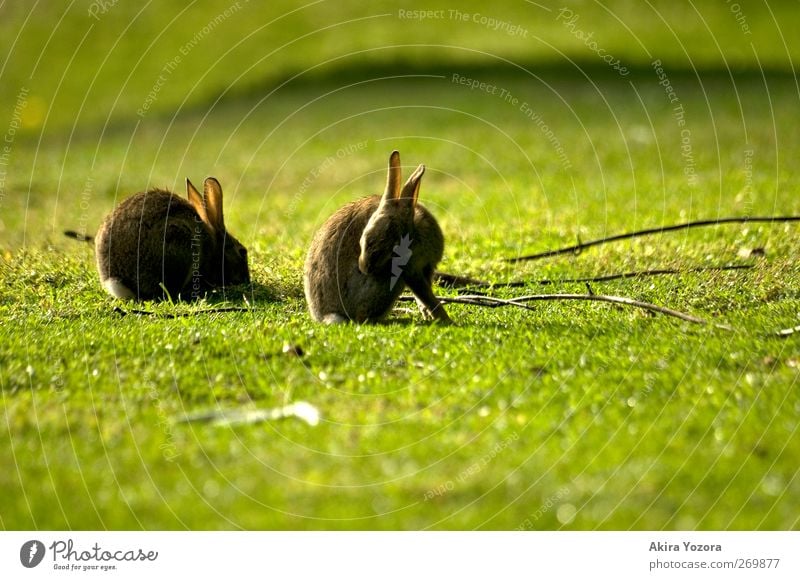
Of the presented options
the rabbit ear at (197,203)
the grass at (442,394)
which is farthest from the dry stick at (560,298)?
the rabbit ear at (197,203)

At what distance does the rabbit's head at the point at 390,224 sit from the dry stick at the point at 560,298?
1118 millimetres

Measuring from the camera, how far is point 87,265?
11.5 m

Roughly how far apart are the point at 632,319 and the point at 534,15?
28.4m

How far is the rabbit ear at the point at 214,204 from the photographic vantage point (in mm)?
10234

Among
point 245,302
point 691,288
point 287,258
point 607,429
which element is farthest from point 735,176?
point 607,429

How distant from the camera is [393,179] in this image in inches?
317

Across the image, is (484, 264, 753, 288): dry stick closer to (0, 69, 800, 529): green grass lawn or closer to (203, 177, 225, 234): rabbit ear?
(0, 69, 800, 529): green grass lawn

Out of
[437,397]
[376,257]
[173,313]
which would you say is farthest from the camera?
[173,313]

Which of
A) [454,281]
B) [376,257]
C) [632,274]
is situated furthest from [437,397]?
[632,274]

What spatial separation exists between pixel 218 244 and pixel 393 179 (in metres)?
3.00

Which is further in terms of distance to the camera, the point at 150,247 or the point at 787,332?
the point at 150,247

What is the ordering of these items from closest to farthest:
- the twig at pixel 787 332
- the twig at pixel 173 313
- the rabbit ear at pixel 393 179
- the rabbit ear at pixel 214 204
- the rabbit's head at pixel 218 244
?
the twig at pixel 787 332 → the rabbit ear at pixel 393 179 → the twig at pixel 173 313 → the rabbit ear at pixel 214 204 → the rabbit's head at pixel 218 244

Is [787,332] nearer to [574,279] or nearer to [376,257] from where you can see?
[574,279]

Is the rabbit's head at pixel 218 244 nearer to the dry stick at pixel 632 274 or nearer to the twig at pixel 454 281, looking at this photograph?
the twig at pixel 454 281
